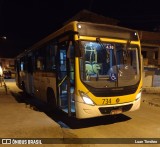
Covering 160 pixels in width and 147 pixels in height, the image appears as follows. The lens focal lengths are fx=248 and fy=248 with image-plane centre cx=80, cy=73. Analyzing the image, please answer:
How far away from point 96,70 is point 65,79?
4.19 ft

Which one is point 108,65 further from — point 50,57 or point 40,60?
point 40,60

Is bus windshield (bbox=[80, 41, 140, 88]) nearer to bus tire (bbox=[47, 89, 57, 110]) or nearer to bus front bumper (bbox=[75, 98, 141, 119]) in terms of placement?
bus front bumper (bbox=[75, 98, 141, 119])

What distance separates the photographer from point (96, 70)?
7.77 meters

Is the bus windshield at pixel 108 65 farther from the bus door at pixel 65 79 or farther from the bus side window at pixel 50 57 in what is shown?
the bus side window at pixel 50 57

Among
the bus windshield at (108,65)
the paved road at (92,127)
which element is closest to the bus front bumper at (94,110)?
the paved road at (92,127)

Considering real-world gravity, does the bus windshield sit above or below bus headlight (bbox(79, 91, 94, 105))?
above

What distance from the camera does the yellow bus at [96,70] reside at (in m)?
7.47

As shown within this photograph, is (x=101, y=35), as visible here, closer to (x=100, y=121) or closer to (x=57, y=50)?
(x=57, y=50)

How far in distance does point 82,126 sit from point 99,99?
3.93ft

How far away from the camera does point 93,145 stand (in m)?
6.13

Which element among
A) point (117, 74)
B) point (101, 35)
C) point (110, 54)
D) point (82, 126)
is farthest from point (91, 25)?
point (82, 126)

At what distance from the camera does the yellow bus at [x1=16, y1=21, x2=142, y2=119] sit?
7473 mm

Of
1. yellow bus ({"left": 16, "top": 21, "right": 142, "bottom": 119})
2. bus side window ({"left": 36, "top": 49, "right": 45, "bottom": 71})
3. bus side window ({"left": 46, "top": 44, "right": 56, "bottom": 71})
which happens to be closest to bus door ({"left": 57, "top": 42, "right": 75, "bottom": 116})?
yellow bus ({"left": 16, "top": 21, "right": 142, "bottom": 119})

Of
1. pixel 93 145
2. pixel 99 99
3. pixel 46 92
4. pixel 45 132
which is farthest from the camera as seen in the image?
pixel 46 92
